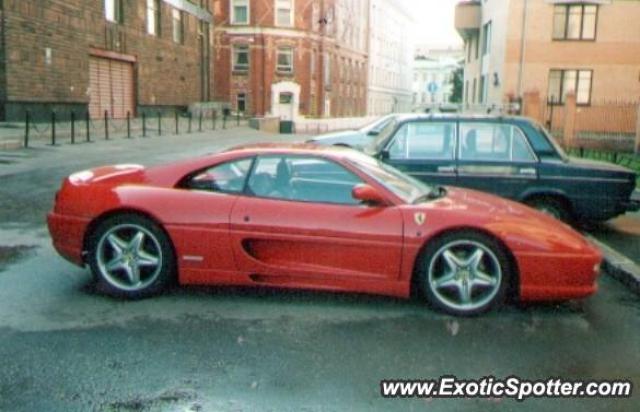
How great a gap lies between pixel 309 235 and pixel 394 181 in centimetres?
95

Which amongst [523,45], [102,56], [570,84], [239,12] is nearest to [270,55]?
[239,12]

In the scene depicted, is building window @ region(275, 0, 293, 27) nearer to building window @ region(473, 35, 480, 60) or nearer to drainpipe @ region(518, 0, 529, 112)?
building window @ region(473, 35, 480, 60)

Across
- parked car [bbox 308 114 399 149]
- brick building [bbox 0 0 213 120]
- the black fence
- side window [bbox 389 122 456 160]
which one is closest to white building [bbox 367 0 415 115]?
brick building [bbox 0 0 213 120]

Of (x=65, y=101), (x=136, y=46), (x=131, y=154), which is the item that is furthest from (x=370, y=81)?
(x=131, y=154)

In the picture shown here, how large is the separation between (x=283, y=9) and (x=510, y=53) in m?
29.6

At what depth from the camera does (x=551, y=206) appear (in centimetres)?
821

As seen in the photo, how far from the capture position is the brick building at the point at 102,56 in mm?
22781

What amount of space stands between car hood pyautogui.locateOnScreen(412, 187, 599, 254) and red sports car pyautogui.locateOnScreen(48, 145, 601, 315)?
1 cm

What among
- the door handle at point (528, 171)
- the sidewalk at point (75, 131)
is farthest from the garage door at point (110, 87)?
the door handle at point (528, 171)

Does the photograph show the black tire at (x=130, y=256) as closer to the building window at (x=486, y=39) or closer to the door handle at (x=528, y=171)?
the door handle at (x=528, y=171)

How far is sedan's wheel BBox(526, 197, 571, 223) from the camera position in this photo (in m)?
8.20

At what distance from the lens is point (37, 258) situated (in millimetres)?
6754

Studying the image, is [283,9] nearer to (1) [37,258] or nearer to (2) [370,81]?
(2) [370,81]

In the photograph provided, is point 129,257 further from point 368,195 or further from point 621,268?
point 621,268
